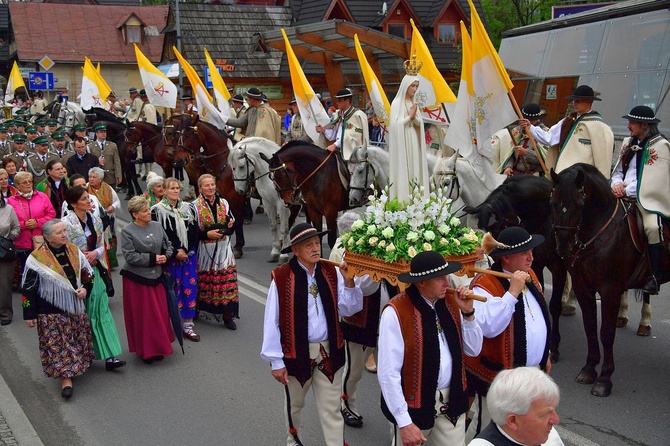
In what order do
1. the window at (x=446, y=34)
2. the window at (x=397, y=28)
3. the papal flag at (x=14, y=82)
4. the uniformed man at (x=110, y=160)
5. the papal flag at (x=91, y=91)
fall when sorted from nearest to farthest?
the uniformed man at (x=110, y=160) → the papal flag at (x=91, y=91) → the papal flag at (x=14, y=82) → the window at (x=397, y=28) → the window at (x=446, y=34)

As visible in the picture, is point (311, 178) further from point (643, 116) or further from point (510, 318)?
point (510, 318)

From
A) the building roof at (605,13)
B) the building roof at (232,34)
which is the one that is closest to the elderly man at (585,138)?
the building roof at (605,13)

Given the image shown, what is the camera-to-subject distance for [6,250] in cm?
981

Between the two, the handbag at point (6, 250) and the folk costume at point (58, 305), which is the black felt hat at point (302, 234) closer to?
the folk costume at point (58, 305)

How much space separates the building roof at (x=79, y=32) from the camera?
53.7 m

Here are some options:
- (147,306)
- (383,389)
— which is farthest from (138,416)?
(383,389)

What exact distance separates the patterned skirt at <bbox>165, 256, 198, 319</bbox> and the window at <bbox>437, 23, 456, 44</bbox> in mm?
Answer: 31459

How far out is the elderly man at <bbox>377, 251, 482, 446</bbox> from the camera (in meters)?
4.39

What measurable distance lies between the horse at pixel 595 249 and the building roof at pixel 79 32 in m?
50.6

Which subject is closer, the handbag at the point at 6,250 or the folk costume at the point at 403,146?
the folk costume at the point at 403,146

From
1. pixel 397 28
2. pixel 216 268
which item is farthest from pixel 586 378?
pixel 397 28

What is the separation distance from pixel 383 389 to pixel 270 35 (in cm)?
1596

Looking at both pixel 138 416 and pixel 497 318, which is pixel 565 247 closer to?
pixel 497 318

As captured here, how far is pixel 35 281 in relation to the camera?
727 centimetres
